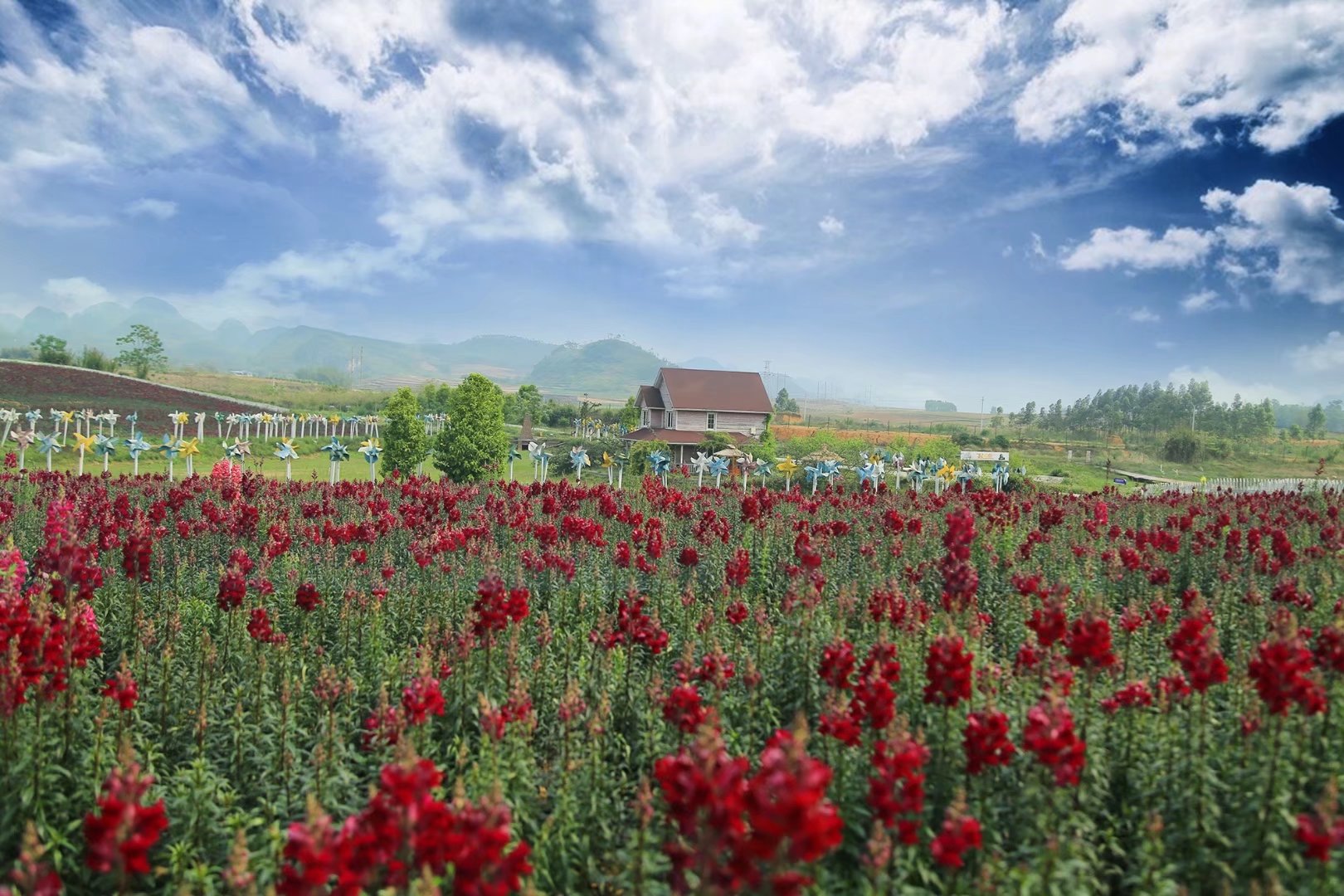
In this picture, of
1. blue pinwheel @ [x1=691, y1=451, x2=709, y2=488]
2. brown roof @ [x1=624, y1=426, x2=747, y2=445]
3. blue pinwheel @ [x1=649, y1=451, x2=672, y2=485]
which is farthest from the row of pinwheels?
blue pinwheel @ [x1=649, y1=451, x2=672, y2=485]

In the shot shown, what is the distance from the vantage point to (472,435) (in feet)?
98.8

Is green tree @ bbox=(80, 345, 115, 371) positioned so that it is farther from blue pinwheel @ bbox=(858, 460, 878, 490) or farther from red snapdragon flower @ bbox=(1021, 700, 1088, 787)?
red snapdragon flower @ bbox=(1021, 700, 1088, 787)

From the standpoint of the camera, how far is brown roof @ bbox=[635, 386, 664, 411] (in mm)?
65875

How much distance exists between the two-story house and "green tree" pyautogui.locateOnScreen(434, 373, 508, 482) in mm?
28112

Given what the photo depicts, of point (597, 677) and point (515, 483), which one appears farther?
point (515, 483)

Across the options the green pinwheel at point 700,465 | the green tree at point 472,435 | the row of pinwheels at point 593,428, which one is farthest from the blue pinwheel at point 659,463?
the row of pinwheels at point 593,428

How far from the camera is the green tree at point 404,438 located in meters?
30.6

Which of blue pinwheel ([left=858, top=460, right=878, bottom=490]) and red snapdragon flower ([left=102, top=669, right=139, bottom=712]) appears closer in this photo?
red snapdragon flower ([left=102, top=669, right=139, bottom=712])

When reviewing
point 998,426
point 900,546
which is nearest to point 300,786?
point 900,546

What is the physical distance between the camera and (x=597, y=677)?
25.4ft

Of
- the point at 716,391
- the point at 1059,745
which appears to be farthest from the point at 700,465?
the point at 716,391

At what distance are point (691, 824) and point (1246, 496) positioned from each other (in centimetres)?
2335

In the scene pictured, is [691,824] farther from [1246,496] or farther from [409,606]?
[1246,496]

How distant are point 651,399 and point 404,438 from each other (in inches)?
1463
